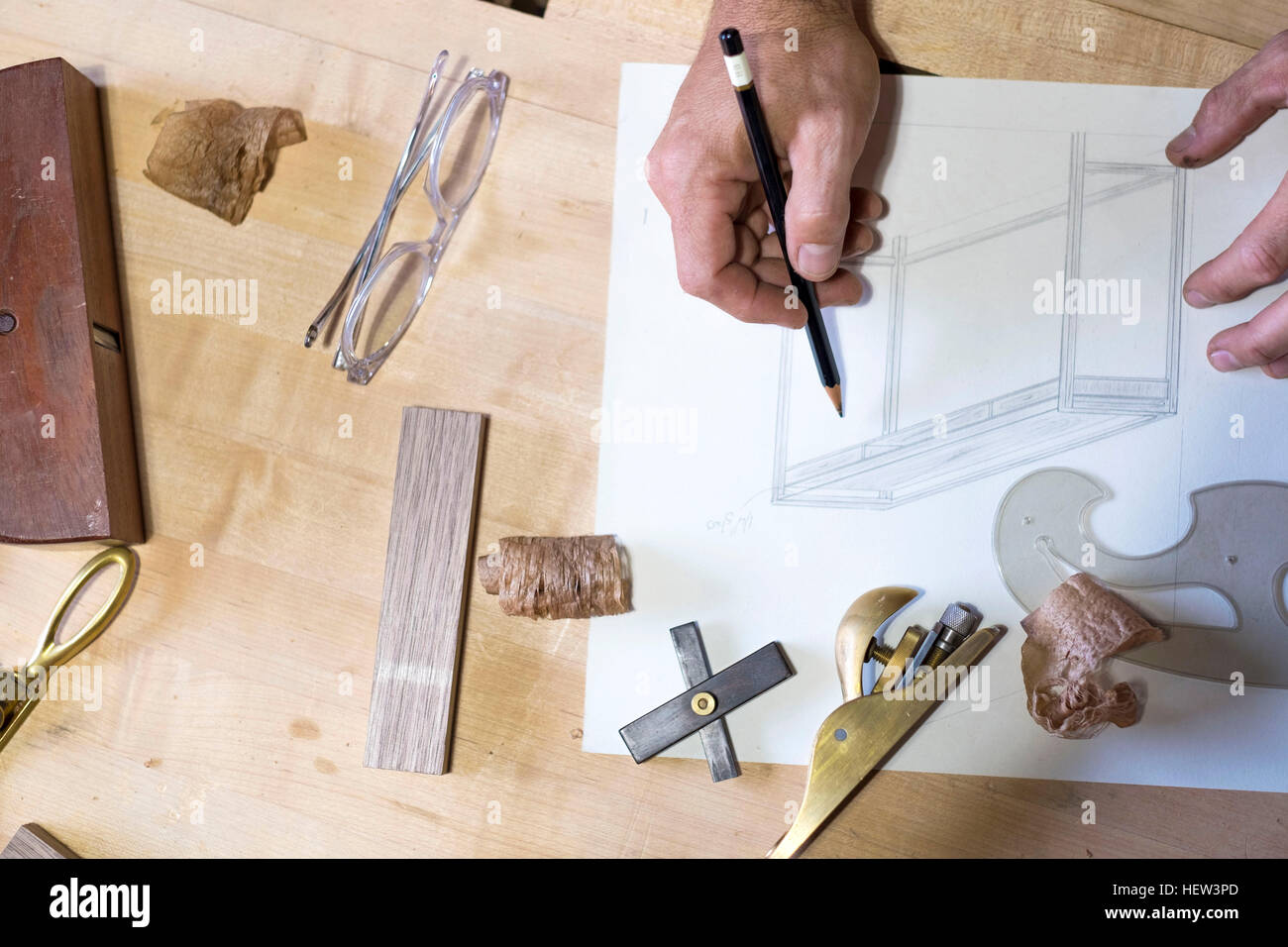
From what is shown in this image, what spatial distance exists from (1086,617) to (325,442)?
2.86ft

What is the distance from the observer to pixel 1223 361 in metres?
0.99

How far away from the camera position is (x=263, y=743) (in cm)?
104

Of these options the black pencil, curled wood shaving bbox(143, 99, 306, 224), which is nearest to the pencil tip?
the black pencil

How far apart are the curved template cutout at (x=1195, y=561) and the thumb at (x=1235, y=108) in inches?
14.7

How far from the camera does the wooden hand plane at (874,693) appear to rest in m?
0.97

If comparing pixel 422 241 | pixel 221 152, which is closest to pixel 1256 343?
pixel 422 241

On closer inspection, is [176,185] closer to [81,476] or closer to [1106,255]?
[81,476]

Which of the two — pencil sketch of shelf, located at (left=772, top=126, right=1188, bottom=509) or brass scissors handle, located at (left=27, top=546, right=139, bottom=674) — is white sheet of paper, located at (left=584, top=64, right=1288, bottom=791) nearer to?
pencil sketch of shelf, located at (left=772, top=126, right=1188, bottom=509)

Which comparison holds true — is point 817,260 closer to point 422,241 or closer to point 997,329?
point 997,329

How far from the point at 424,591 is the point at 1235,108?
1.04 m

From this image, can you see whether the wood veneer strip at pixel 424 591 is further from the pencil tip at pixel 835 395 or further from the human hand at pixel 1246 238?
the human hand at pixel 1246 238

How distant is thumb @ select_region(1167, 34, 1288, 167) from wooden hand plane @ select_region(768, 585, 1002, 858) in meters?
0.57

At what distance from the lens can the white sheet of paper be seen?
3.30ft
